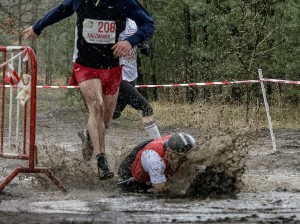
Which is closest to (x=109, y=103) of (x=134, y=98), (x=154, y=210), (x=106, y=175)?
(x=106, y=175)

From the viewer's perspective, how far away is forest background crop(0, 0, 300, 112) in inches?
788

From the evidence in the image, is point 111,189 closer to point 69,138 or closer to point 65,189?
point 65,189

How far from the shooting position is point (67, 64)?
26.2m

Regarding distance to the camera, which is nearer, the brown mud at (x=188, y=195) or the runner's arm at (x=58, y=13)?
the brown mud at (x=188, y=195)

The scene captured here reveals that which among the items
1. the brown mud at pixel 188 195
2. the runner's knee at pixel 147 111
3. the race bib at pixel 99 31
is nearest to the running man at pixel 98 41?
the race bib at pixel 99 31

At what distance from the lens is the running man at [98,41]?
7750 millimetres

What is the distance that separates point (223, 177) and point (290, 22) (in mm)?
16759

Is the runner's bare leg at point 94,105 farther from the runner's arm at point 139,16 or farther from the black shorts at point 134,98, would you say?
the black shorts at point 134,98

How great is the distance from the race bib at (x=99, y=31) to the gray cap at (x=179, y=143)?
1456 millimetres

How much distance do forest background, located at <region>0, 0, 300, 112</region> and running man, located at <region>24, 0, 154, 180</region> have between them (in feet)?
30.3

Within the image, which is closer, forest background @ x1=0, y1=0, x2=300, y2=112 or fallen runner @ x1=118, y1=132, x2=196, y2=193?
fallen runner @ x1=118, y1=132, x2=196, y2=193

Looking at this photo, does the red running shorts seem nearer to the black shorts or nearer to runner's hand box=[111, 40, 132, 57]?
runner's hand box=[111, 40, 132, 57]

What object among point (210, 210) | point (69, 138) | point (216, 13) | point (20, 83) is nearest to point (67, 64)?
point (216, 13)

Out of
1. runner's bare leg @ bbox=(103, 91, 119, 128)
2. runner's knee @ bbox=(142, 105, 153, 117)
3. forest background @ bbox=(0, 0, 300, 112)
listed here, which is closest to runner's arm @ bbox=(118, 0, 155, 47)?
runner's bare leg @ bbox=(103, 91, 119, 128)
